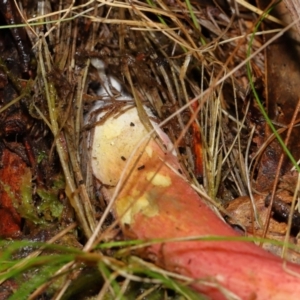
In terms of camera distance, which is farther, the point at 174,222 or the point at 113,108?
the point at 113,108

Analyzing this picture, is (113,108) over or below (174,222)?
over

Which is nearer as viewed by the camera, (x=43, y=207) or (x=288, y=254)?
(x=288, y=254)

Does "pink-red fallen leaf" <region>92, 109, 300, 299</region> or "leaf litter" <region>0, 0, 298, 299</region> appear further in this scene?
"leaf litter" <region>0, 0, 298, 299</region>

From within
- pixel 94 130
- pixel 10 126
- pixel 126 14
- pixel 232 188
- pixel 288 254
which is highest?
pixel 126 14

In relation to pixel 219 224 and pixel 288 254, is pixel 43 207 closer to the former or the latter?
pixel 219 224

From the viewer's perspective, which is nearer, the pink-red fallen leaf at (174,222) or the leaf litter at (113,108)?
the pink-red fallen leaf at (174,222)

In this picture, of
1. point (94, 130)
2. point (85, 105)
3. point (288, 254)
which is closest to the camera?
point (288, 254)

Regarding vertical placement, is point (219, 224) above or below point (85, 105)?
below

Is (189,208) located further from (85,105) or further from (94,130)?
(85,105)

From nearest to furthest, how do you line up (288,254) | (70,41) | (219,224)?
(219,224), (288,254), (70,41)

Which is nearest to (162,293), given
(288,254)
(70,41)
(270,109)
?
(288,254)
